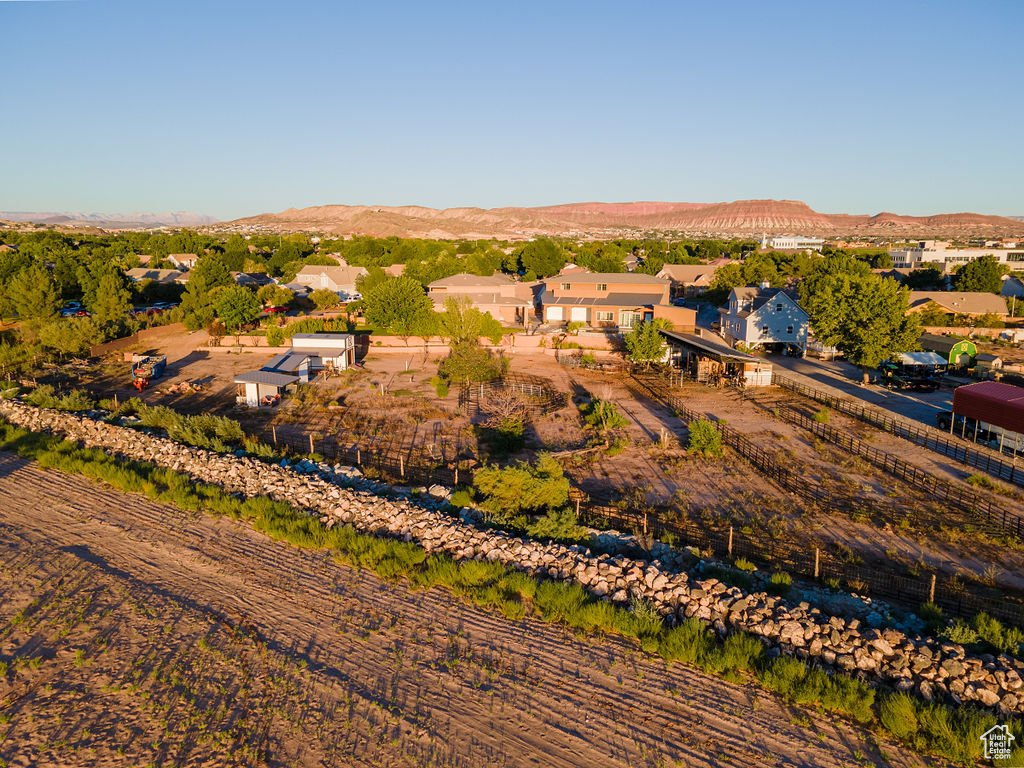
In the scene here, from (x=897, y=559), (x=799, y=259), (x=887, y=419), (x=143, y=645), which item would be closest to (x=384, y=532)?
(x=143, y=645)

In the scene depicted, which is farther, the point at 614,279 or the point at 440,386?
the point at 614,279

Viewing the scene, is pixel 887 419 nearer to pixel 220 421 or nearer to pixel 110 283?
pixel 220 421

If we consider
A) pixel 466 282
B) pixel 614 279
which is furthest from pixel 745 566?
pixel 466 282

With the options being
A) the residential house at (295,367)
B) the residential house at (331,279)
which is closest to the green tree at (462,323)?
the residential house at (295,367)

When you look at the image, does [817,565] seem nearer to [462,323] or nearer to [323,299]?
[462,323]

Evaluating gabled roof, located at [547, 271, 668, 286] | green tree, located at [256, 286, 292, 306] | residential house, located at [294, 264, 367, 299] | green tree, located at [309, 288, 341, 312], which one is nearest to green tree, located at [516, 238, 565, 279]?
residential house, located at [294, 264, 367, 299]

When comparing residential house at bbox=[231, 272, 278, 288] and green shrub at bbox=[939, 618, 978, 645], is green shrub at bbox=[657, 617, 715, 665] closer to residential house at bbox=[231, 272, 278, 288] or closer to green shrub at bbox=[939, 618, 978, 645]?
green shrub at bbox=[939, 618, 978, 645]

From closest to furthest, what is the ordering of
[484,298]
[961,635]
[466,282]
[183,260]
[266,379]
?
[961,635]
[266,379]
[484,298]
[466,282]
[183,260]
